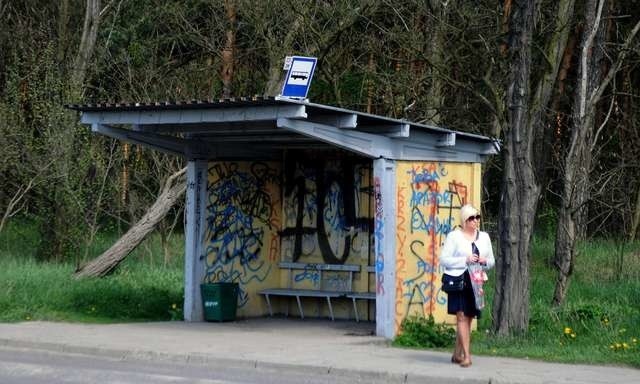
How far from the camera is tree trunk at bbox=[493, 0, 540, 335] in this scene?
15.5 meters

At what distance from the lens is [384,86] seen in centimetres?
2506

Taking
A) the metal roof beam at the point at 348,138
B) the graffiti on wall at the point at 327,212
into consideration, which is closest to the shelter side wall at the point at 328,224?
the graffiti on wall at the point at 327,212

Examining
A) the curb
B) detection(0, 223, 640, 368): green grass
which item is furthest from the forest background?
the curb

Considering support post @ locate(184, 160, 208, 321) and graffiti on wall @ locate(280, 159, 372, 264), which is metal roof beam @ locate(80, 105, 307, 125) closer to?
support post @ locate(184, 160, 208, 321)

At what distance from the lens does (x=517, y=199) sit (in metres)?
15.6

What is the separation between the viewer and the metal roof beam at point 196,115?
15.1m

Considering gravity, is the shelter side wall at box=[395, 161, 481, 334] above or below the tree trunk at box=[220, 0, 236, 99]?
below

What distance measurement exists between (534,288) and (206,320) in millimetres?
6225

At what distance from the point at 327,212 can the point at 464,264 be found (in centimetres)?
607

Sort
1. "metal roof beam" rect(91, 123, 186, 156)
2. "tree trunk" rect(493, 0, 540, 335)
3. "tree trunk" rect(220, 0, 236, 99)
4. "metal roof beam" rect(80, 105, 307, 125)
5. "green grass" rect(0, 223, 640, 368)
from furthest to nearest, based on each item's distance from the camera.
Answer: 1. "tree trunk" rect(220, 0, 236, 99)
2. "metal roof beam" rect(91, 123, 186, 156)
3. "tree trunk" rect(493, 0, 540, 335)
4. "metal roof beam" rect(80, 105, 307, 125)
5. "green grass" rect(0, 223, 640, 368)

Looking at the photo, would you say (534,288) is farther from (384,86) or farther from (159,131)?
(159,131)

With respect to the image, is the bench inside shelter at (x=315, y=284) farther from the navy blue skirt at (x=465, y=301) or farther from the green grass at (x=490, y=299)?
the navy blue skirt at (x=465, y=301)

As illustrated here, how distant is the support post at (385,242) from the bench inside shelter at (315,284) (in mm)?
2190

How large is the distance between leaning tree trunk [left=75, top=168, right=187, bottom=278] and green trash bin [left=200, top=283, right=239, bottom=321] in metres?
5.86
